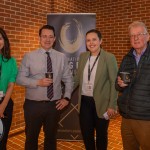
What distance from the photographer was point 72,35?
12.2 ft

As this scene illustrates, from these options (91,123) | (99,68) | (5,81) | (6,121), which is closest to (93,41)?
(99,68)

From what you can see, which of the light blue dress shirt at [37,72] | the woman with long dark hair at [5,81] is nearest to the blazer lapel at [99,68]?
the light blue dress shirt at [37,72]

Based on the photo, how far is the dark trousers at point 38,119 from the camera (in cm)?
234

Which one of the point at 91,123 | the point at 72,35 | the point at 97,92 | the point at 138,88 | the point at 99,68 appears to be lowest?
the point at 91,123

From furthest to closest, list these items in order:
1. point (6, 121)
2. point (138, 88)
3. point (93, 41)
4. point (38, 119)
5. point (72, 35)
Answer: point (72, 35) < point (93, 41) < point (38, 119) < point (6, 121) < point (138, 88)

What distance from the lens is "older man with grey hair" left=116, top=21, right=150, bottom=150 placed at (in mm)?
1909

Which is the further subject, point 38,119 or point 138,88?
point 38,119

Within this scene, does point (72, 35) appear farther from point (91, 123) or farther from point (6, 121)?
point (6, 121)

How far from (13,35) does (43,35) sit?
5.34ft

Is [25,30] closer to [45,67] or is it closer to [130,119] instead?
[45,67]

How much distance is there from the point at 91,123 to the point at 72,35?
171cm

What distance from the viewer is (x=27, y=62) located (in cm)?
240

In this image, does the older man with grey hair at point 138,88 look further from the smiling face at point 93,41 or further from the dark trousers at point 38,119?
the dark trousers at point 38,119

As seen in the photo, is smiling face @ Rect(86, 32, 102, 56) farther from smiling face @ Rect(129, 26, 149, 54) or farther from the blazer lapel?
smiling face @ Rect(129, 26, 149, 54)
